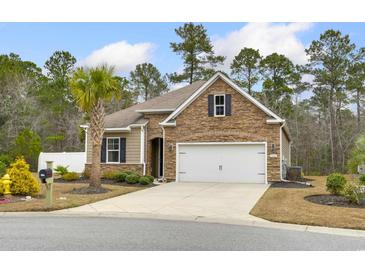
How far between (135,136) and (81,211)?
10464 mm

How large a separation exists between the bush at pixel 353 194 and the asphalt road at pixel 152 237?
14.8 ft

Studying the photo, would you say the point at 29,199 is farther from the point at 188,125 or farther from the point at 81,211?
the point at 188,125

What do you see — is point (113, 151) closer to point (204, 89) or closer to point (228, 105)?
point (204, 89)

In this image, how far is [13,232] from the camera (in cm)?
780

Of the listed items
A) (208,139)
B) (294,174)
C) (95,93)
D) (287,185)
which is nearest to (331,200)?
(287,185)

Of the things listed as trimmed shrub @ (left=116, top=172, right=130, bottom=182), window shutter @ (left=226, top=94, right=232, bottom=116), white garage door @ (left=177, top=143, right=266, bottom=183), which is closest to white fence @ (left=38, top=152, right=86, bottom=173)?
trimmed shrub @ (left=116, top=172, right=130, bottom=182)

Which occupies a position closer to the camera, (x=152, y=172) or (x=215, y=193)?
(x=215, y=193)

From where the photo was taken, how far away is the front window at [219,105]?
63.7ft

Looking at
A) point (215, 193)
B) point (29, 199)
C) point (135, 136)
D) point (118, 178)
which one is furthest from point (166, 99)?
point (29, 199)

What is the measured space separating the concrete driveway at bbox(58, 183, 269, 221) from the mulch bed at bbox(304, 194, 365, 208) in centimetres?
197

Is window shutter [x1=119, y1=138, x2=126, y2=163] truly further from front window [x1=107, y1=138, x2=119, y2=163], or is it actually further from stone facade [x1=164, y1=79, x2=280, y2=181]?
stone facade [x1=164, y1=79, x2=280, y2=181]

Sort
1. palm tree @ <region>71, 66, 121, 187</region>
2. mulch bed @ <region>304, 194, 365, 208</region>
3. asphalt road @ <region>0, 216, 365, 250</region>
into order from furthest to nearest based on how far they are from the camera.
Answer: palm tree @ <region>71, 66, 121, 187</region> < mulch bed @ <region>304, 194, 365, 208</region> < asphalt road @ <region>0, 216, 365, 250</region>

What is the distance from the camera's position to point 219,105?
63.9 ft

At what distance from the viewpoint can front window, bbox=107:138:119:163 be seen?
2150 cm
